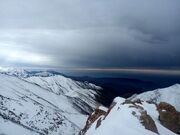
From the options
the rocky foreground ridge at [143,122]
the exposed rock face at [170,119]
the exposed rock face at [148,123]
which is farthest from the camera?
the exposed rock face at [170,119]

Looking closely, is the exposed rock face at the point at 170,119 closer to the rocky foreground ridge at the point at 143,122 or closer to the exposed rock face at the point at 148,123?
the rocky foreground ridge at the point at 143,122

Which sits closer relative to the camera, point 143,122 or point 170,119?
point 143,122

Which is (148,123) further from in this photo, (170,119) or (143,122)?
(170,119)

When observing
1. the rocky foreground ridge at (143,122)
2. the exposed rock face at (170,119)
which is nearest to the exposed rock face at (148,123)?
the rocky foreground ridge at (143,122)

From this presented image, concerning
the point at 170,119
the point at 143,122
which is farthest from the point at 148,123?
the point at 170,119

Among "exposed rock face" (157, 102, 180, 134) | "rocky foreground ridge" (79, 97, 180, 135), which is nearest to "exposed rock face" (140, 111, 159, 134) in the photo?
"rocky foreground ridge" (79, 97, 180, 135)

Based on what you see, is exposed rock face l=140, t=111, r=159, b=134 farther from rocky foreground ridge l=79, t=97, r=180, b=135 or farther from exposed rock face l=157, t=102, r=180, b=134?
exposed rock face l=157, t=102, r=180, b=134

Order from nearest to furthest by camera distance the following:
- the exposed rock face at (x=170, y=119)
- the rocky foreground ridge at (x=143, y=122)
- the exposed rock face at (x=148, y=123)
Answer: the rocky foreground ridge at (x=143, y=122), the exposed rock face at (x=148, y=123), the exposed rock face at (x=170, y=119)

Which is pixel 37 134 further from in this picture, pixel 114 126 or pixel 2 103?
pixel 114 126

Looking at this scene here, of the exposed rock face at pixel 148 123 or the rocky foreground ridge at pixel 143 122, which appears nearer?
the rocky foreground ridge at pixel 143 122

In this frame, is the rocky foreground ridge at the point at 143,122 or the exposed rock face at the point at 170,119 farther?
the exposed rock face at the point at 170,119

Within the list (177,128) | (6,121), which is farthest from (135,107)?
(6,121)
